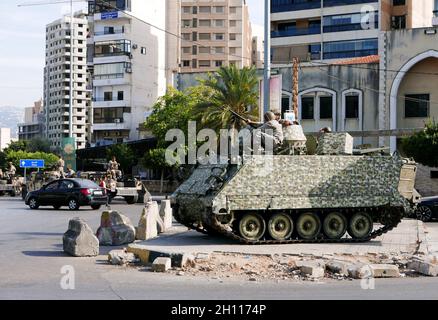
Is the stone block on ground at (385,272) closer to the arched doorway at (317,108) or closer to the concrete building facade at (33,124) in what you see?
the arched doorway at (317,108)

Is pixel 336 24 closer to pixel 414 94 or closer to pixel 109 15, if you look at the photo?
pixel 414 94

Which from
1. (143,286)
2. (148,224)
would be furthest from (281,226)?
(143,286)

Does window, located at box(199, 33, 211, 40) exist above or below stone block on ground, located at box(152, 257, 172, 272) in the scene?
above

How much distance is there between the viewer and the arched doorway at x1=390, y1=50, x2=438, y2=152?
148 ft

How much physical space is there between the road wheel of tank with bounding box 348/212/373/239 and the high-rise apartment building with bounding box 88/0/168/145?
5871 centimetres

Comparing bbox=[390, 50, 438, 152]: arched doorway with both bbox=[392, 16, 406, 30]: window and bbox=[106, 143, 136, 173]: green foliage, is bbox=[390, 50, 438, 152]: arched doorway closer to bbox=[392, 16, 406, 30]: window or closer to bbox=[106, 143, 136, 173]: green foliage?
bbox=[392, 16, 406, 30]: window

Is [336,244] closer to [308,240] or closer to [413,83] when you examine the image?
[308,240]

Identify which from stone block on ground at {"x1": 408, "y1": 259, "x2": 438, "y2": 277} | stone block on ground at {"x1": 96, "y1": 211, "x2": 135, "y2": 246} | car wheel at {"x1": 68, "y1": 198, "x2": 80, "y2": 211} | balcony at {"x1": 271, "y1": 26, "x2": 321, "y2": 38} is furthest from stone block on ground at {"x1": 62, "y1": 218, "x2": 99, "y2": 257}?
balcony at {"x1": 271, "y1": 26, "x2": 321, "y2": 38}

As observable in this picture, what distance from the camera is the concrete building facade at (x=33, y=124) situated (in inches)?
5231

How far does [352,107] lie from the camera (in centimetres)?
4822

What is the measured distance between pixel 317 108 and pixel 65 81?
76.5 m

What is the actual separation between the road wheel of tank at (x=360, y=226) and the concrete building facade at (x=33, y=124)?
382 feet

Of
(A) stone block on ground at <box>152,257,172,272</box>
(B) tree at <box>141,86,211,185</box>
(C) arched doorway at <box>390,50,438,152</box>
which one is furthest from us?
(B) tree at <box>141,86,211,185</box>

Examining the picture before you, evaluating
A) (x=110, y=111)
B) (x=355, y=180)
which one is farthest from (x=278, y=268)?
(x=110, y=111)
